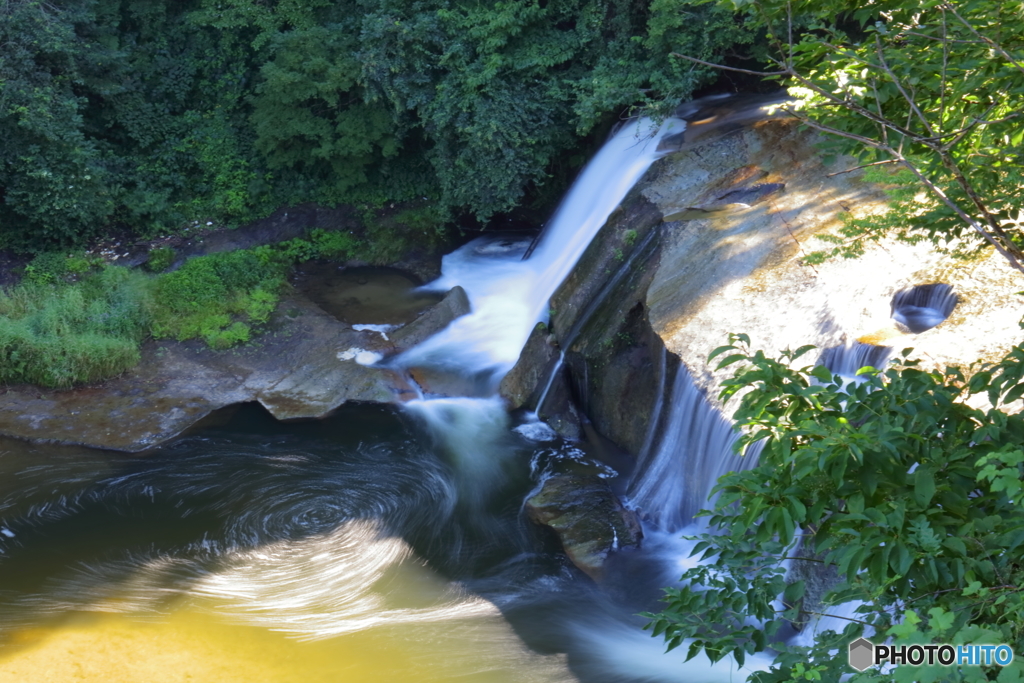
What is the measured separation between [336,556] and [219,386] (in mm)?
3590

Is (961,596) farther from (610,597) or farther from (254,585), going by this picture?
(254,585)

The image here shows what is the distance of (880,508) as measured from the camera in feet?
10.2

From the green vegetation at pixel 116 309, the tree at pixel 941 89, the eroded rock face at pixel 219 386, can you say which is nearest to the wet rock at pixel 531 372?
the eroded rock face at pixel 219 386

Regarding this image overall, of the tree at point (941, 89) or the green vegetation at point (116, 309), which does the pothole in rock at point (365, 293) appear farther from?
the tree at point (941, 89)

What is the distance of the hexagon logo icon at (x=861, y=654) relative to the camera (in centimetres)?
320

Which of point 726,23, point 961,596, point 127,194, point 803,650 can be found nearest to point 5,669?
point 803,650

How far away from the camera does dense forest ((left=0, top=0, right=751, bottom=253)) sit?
11.6 meters

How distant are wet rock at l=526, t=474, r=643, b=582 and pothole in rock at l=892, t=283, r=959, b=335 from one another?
3.02 metres

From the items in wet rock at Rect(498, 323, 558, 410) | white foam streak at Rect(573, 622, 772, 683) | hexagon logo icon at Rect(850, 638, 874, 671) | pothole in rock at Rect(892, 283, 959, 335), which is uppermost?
pothole in rock at Rect(892, 283, 959, 335)

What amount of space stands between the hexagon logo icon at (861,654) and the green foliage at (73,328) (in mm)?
9755

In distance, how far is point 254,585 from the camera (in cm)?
756

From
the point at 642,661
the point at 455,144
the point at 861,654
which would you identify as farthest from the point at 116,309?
the point at 861,654

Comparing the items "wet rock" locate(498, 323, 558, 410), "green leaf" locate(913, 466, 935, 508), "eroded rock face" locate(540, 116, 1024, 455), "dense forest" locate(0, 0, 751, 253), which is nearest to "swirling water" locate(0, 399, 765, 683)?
"wet rock" locate(498, 323, 558, 410)

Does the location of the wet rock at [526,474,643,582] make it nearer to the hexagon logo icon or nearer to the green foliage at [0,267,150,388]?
the hexagon logo icon
